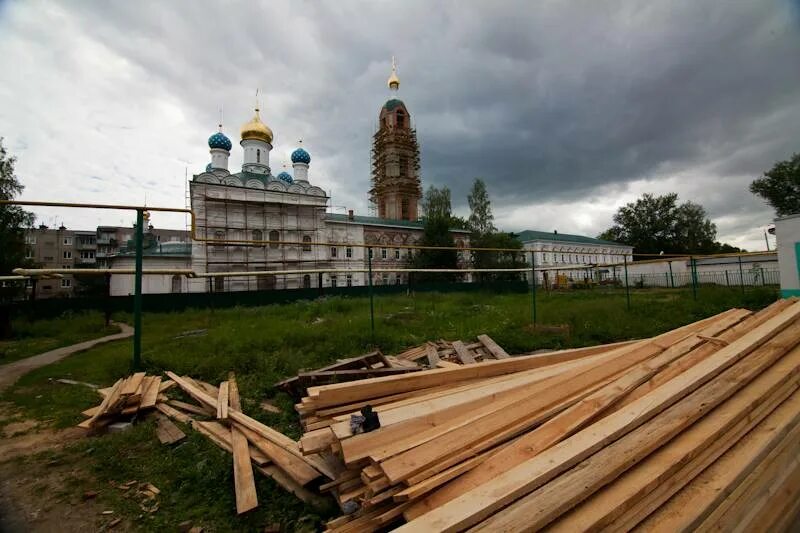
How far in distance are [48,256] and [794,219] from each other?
77716mm

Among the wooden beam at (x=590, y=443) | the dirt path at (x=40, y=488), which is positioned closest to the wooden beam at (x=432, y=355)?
the wooden beam at (x=590, y=443)

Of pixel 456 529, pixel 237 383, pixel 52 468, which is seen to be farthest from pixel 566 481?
pixel 237 383

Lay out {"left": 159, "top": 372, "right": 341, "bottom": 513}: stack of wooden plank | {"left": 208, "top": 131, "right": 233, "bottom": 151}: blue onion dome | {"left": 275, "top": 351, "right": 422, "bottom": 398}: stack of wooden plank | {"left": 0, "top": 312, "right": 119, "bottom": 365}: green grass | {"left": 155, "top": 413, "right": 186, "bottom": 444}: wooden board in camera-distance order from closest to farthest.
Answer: {"left": 159, "top": 372, "right": 341, "bottom": 513}: stack of wooden plank
{"left": 155, "top": 413, "right": 186, "bottom": 444}: wooden board
{"left": 275, "top": 351, "right": 422, "bottom": 398}: stack of wooden plank
{"left": 0, "top": 312, "right": 119, "bottom": 365}: green grass
{"left": 208, "top": 131, "right": 233, "bottom": 151}: blue onion dome

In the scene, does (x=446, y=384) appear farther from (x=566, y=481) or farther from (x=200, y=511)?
(x=200, y=511)

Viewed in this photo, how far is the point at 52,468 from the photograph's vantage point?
9.67 ft

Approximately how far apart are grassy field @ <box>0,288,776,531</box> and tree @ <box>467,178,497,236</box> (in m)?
27.8

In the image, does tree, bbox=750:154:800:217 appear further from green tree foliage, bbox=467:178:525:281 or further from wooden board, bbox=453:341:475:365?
wooden board, bbox=453:341:475:365

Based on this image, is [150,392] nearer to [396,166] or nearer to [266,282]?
[266,282]

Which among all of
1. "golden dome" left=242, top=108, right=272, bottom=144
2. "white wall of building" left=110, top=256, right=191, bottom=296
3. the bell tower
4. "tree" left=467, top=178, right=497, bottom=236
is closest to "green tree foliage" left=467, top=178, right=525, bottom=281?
"tree" left=467, top=178, right=497, bottom=236

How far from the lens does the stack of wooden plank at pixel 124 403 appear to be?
3.60 metres

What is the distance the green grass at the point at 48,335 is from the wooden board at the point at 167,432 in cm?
693

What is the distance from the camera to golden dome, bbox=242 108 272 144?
35.0 m

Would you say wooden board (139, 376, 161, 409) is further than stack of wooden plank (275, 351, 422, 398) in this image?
No

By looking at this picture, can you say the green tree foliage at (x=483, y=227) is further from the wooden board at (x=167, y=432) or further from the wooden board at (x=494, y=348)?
the wooden board at (x=167, y=432)
